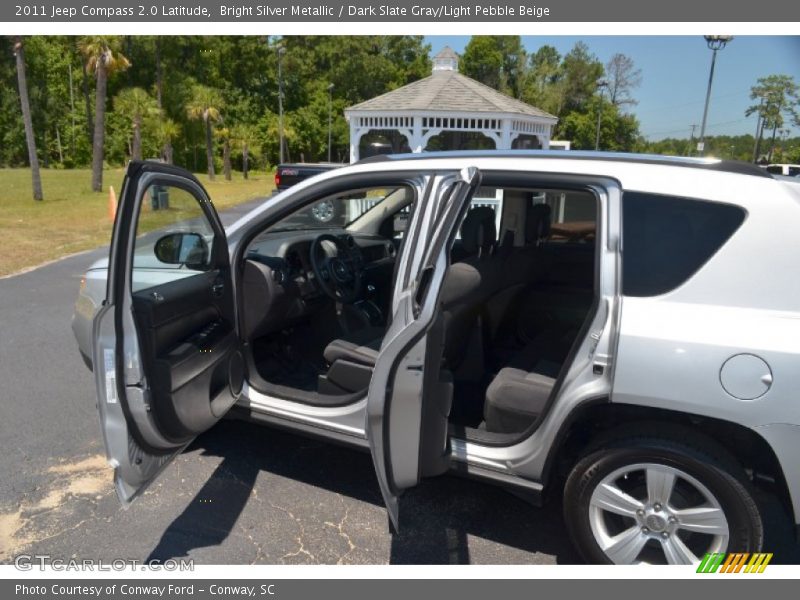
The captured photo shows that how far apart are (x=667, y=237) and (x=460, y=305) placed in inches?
39.3

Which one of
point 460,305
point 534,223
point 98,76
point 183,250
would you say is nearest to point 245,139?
point 98,76

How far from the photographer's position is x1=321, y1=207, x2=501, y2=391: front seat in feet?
9.87

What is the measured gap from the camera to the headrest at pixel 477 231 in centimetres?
340

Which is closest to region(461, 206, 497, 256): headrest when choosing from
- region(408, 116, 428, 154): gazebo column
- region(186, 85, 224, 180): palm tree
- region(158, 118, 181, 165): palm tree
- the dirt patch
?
the dirt patch

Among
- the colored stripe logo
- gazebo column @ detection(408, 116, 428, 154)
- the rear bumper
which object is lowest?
the colored stripe logo

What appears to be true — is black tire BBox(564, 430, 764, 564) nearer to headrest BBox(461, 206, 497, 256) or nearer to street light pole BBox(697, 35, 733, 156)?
headrest BBox(461, 206, 497, 256)

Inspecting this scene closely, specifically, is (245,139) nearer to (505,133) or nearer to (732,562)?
(505,133)

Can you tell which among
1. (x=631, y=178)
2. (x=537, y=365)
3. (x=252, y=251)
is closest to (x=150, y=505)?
(x=252, y=251)

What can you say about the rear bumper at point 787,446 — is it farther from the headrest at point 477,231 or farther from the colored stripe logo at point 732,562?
the headrest at point 477,231

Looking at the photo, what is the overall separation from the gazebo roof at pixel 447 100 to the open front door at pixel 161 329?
17.3 m

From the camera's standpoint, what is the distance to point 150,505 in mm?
3162

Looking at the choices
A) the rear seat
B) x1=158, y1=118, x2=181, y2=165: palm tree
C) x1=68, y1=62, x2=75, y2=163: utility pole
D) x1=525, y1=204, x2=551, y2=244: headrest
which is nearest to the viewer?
the rear seat

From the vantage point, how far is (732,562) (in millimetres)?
2457

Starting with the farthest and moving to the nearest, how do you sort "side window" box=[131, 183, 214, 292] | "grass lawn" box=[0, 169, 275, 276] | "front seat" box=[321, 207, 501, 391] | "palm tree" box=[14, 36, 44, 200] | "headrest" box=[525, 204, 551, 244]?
1. "palm tree" box=[14, 36, 44, 200]
2. "grass lawn" box=[0, 169, 275, 276]
3. "headrest" box=[525, 204, 551, 244]
4. "front seat" box=[321, 207, 501, 391]
5. "side window" box=[131, 183, 214, 292]
